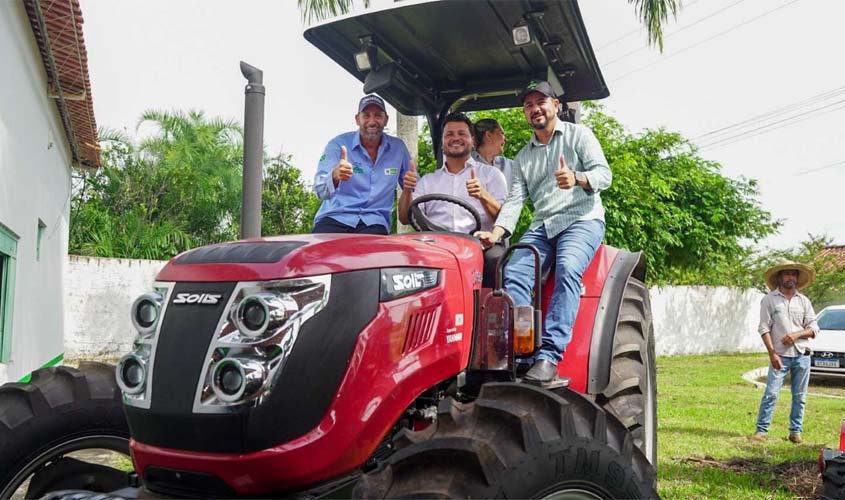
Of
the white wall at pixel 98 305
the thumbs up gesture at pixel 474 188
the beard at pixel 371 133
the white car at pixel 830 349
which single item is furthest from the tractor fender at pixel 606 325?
the white wall at pixel 98 305

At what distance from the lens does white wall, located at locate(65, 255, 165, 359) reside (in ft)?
54.3

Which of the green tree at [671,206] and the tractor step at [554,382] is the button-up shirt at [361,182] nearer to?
the tractor step at [554,382]

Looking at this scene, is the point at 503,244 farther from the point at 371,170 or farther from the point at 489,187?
the point at 371,170

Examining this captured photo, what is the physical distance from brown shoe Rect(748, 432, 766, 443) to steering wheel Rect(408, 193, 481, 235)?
5089 millimetres

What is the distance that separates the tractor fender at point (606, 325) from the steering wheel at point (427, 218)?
28.1 inches

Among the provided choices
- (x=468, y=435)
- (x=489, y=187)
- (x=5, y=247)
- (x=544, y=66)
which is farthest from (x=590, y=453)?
(x=5, y=247)

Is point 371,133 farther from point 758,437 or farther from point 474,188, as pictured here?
point 758,437

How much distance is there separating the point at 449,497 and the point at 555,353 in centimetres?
130

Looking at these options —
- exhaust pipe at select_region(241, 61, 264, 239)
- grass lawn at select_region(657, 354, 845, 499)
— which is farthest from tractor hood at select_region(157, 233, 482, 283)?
grass lawn at select_region(657, 354, 845, 499)

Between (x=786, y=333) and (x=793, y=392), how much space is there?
0.59 m

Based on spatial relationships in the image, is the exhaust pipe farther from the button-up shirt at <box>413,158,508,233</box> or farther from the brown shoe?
the brown shoe

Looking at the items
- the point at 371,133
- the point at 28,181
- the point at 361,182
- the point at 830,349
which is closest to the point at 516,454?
the point at 361,182

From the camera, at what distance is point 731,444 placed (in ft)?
24.3

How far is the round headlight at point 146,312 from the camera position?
9.06 feet
